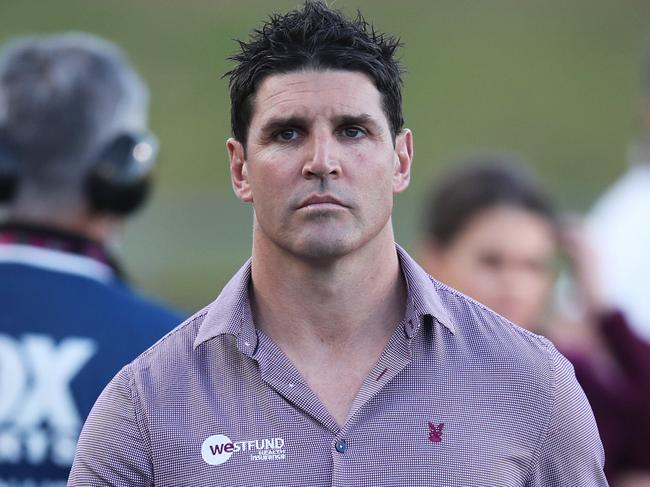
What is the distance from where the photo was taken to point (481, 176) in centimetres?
571

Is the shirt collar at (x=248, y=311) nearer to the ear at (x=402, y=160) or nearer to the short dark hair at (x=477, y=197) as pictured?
the ear at (x=402, y=160)

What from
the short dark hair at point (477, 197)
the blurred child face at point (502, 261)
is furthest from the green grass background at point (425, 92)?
the blurred child face at point (502, 261)

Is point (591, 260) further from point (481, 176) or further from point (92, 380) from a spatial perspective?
point (92, 380)

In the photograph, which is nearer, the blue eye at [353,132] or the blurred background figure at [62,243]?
the blue eye at [353,132]

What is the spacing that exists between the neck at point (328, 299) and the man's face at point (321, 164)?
0.05 m

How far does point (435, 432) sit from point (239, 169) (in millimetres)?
726

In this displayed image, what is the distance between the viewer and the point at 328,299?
3146 millimetres

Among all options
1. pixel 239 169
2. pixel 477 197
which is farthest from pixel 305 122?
pixel 477 197

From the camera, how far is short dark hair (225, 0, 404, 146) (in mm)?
3133

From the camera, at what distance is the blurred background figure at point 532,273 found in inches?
208

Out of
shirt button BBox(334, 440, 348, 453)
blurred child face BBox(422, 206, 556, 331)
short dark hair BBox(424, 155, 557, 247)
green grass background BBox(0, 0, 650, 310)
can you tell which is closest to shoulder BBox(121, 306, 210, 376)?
shirt button BBox(334, 440, 348, 453)

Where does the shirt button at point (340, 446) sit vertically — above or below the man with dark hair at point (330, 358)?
below

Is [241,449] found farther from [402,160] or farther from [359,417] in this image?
[402,160]

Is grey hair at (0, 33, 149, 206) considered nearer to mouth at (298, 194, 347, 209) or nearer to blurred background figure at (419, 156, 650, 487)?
blurred background figure at (419, 156, 650, 487)
